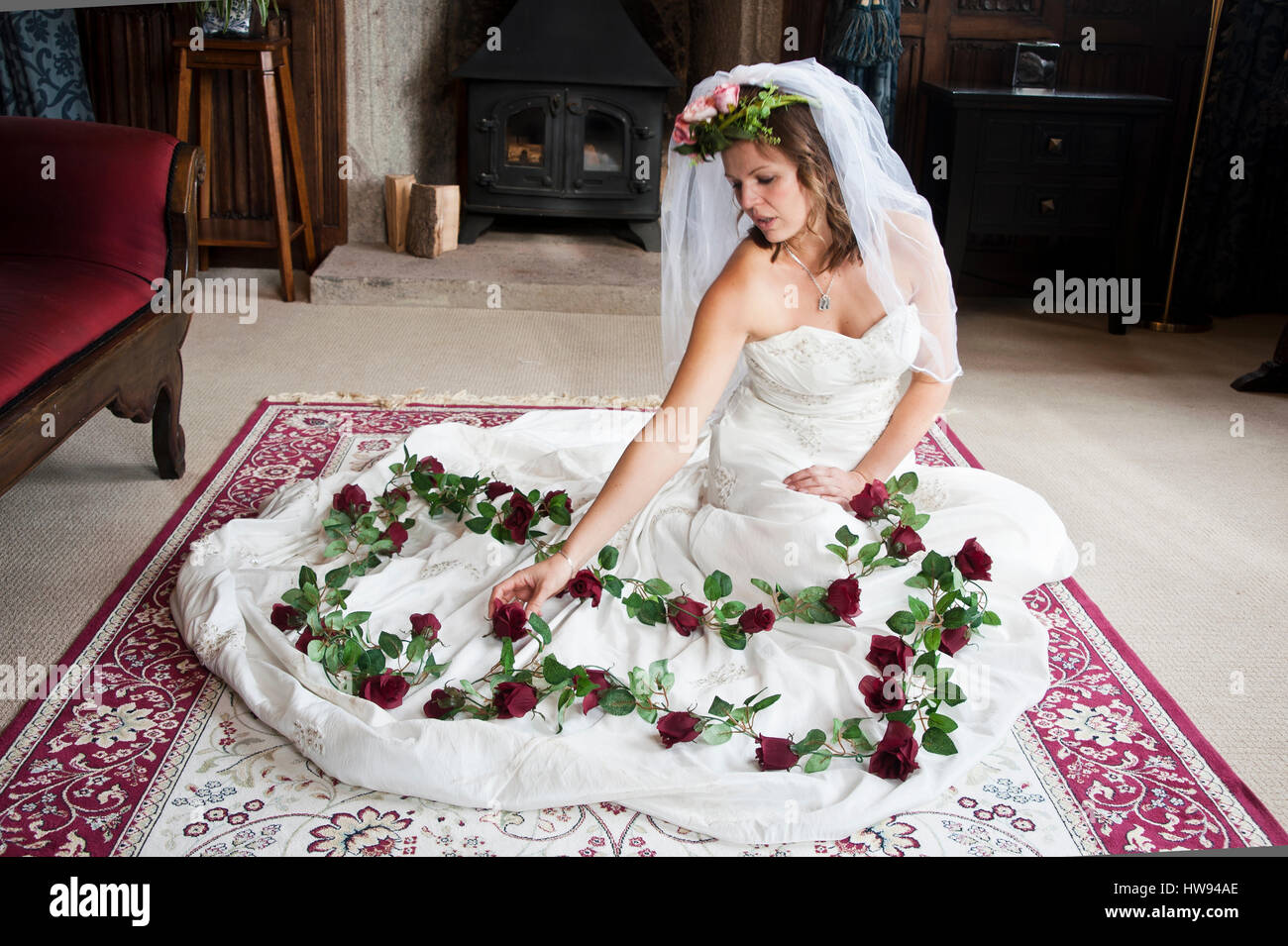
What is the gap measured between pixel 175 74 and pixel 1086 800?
4.10 metres

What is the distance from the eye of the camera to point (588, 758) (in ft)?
5.51

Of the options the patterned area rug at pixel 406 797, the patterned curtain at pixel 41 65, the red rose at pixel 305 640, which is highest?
the patterned curtain at pixel 41 65

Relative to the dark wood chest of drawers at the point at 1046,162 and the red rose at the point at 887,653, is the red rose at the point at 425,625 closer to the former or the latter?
the red rose at the point at 887,653

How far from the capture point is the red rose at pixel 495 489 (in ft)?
8.05

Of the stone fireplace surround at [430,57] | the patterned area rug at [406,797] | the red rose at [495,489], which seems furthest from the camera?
the stone fireplace surround at [430,57]

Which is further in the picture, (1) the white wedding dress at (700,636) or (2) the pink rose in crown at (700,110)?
(2) the pink rose in crown at (700,110)

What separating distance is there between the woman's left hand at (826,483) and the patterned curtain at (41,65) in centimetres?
324

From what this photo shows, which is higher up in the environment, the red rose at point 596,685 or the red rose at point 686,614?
the red rose at point 686,614

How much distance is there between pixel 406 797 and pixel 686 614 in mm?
541

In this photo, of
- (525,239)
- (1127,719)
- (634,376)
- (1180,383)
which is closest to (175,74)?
(525,239)

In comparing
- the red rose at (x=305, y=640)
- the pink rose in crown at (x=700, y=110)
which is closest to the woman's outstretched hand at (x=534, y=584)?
the red rose at (x=305, y=640)

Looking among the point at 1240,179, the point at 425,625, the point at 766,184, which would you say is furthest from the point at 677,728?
the point at 1240,179
